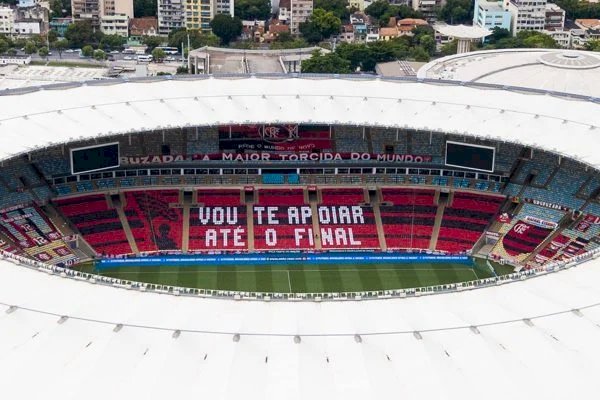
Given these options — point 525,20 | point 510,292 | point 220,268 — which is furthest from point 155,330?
point 525,20

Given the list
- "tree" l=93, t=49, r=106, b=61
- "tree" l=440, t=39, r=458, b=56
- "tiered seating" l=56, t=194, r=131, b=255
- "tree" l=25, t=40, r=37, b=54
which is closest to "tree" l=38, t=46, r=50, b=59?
"tree" l=25, t=40, r=37, b=54

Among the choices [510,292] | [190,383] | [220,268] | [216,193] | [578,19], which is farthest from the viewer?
[578,19]

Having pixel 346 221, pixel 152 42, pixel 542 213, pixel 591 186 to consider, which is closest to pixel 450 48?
pixel 152 42

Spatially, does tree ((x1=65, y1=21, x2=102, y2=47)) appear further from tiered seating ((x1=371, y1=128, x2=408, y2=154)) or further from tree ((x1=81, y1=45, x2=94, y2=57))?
tiered seating ((x1=371, y1=128, x2=408, y2=154))

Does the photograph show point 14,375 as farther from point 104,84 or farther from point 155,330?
point 104,84

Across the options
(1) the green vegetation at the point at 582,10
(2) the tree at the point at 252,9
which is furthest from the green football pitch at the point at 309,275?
(1) the green vegetation at the point at 582,10
